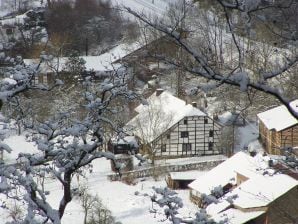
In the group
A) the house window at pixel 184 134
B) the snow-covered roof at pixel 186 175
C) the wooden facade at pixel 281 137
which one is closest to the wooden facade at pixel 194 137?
the house window at pixel 184 134

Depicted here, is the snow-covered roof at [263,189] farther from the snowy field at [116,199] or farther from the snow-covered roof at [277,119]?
the snow-covered roof at [277,119]

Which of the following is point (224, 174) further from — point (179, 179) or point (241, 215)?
point (241, 215)

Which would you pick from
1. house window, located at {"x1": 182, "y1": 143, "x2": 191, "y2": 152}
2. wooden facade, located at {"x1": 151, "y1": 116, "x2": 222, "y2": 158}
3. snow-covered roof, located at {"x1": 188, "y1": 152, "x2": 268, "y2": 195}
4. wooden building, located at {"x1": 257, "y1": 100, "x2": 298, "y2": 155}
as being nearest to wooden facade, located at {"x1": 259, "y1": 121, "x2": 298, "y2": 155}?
wooden building, located at {"x1": 257, "y1": 100, "x2": 298, "y2": 155}

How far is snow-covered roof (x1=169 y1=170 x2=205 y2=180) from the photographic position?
1455 cm

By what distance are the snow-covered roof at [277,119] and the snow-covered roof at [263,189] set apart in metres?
4.56

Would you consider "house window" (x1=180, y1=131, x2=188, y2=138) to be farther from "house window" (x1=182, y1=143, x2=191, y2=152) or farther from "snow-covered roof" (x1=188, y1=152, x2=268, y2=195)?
"snow-covered roof" (x1=188, y1=152, x2=268, y2=195)

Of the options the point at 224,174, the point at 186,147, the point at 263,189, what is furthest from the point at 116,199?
the point at 186,147

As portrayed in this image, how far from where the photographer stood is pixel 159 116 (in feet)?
55.8

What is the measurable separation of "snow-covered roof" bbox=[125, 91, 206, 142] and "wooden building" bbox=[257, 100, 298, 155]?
1923 millimetres

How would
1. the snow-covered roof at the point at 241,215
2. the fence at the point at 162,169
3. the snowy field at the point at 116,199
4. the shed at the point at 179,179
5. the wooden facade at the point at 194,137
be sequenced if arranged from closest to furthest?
the snow-covered roof at the point at 241,215 → the snowy field at the point at 116,199 → the shed at the point at 179,179 → the fence at the point at 162,169 → the wooden facade at the point at 194,137

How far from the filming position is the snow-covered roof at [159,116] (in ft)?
54.4

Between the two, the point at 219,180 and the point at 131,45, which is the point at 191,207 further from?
the point at 131,45

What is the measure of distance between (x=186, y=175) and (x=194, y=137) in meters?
2.57

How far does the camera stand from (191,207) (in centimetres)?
1310
